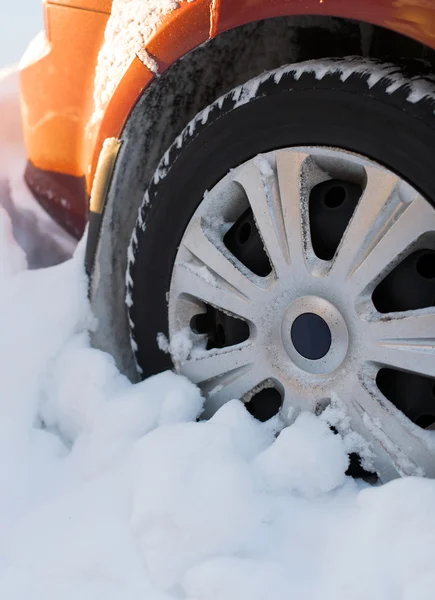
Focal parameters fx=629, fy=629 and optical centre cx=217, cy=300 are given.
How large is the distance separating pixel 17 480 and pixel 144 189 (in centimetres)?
85

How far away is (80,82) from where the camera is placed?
73.1 inches

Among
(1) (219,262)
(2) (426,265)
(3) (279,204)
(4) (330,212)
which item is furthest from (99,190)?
(2) (426,265)

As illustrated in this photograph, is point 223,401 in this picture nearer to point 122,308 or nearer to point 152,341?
point 152,341

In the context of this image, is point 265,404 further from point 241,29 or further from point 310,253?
point 241,29

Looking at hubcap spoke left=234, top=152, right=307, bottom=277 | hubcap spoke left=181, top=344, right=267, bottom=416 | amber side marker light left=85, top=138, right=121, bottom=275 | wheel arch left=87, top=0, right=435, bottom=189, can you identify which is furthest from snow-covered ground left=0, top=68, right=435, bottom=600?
wheel arch left=87, top=0, right=435, bottom=189

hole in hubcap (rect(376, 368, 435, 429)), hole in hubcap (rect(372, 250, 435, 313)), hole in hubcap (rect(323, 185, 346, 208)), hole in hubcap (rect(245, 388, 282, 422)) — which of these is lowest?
hole in hubcap (rect(245, 388, 282, 422))

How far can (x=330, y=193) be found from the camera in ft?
4.72

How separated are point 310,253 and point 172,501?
591mm

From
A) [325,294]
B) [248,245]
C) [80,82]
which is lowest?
[325,294]

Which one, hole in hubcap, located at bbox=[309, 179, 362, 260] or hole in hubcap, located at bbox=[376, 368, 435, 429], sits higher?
hole in hubcap, located at bbox=[309, 179, 362, 260]

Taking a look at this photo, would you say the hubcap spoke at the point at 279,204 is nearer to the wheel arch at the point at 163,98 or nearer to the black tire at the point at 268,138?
the black tire at the point at 268,138

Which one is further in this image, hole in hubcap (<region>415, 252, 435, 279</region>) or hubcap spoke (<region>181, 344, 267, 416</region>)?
hubcap spoke (<region>181, 344, 267, 416</region>)

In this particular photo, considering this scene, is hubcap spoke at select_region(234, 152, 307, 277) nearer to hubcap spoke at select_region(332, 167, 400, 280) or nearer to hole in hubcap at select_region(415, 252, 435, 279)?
hubcap spoke at select_region(332, 167, 400, 280)

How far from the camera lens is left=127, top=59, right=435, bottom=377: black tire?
1.20 meters
